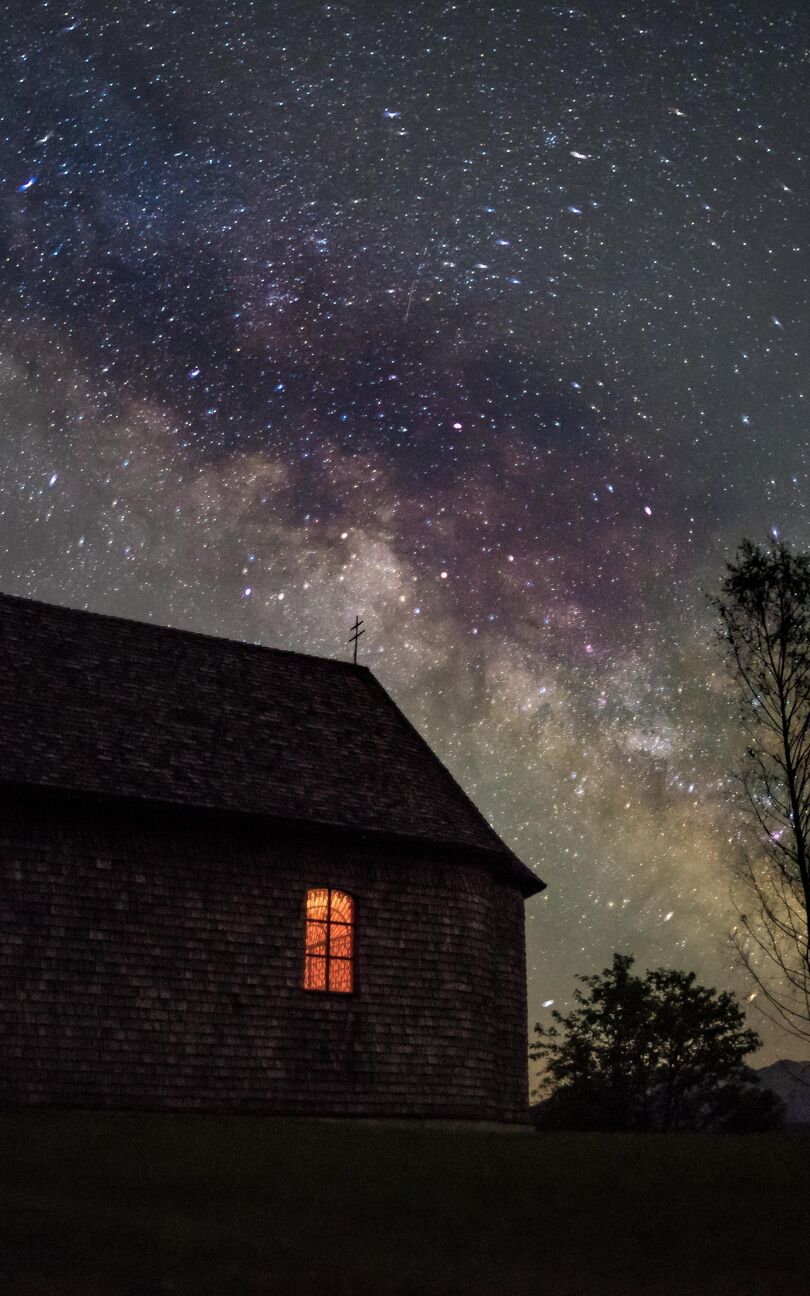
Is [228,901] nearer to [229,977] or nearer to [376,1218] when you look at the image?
[229,977]

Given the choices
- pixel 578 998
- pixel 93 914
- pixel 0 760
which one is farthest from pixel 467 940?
pixel 578 998

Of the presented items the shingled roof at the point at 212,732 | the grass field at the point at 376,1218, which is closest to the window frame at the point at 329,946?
the shingled roof at the point at 212,732

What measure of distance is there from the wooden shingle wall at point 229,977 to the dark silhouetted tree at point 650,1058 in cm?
2289

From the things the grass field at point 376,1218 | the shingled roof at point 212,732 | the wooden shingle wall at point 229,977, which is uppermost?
the shingled roof at point 212,732

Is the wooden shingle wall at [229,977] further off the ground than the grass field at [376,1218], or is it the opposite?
the wooden shingle wall at [229,977]

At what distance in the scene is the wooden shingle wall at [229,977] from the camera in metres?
18.9

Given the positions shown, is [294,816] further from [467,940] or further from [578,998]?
[578,998]

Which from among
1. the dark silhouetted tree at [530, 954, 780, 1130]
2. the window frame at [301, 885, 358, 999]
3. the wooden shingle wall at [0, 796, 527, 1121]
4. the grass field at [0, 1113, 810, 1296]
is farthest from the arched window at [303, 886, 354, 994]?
the dark silhouetted tree at [530, 954, 780, 1130]

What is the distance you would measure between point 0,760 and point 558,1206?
440 inches

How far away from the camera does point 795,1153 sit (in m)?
16.3

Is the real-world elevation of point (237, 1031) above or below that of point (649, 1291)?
above

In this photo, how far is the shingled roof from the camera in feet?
68.1

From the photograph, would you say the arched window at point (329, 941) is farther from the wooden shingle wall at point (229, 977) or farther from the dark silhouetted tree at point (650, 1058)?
the dark silhouetted tree at point (650, 1058)

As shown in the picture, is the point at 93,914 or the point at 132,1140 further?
the point at 93,914
